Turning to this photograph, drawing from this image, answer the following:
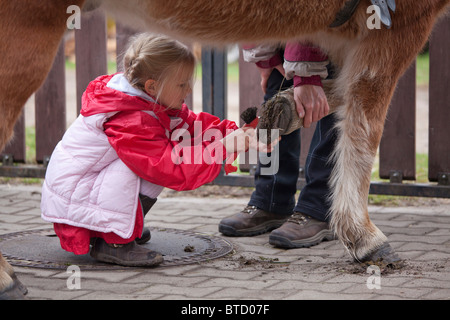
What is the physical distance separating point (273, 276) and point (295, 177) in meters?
1.06

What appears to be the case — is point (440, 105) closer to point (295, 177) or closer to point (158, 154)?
point (295, 177)

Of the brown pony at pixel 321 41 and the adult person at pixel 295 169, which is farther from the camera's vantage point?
the adult person at pixel 295 169

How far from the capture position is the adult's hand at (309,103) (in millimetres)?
3270

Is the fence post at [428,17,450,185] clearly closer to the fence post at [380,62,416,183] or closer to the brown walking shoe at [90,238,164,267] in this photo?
the fence post at [380,62,416,183]

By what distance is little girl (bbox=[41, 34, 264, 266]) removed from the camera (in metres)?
3.06

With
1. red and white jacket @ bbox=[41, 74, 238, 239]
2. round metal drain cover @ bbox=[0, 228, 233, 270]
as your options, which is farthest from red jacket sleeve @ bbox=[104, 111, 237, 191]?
round metal drain cover @ bbox=[0, 228, 233, 270]

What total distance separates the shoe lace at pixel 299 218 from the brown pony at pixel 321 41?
1.32ft

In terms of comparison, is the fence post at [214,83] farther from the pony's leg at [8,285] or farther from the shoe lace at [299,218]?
the pony's leg at [8,285]

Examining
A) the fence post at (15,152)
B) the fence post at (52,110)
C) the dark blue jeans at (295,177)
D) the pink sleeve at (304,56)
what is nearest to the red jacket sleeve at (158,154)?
the pink sleeve at (304,56)

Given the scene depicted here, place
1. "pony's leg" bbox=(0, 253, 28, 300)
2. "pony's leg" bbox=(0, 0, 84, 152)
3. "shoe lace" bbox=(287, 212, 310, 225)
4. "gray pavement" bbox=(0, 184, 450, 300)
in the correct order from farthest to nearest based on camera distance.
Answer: "shoe lace" bbox=(287, 212, 310, 225) < "gray pavement" bbox=(0, 184, 450, 300) < "pony's leg" bbox=(0, 253, 28, 300) < "pony's leg" bbox=(0, 0, 84, 152)

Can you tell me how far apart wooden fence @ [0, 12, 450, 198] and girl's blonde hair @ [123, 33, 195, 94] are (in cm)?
180

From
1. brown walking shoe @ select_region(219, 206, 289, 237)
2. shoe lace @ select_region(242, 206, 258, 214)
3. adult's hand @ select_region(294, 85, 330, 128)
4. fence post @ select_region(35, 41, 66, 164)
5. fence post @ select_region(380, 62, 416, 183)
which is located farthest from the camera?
fence post @ select_region(35, 41, 66, 164)

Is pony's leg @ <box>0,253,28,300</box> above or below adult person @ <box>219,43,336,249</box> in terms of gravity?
below
